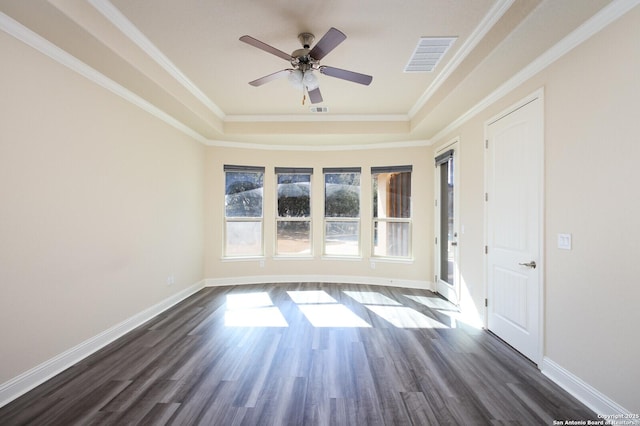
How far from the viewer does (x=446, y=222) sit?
4.41 meters

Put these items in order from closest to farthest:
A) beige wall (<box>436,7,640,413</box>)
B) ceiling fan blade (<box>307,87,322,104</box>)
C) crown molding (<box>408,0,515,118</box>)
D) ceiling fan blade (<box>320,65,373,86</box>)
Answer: beige wall (<box>436,7,640,413</box>)
crown molding (<box>408,0,515,118</box>)
ceiling fan blade (<box>320,65,373,86</box>)
ceiling fan blade (<box>307,87,322,104</box>)

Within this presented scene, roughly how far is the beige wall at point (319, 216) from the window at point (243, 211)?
4.8 inches

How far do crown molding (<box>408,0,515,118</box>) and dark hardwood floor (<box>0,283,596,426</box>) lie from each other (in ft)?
9.60

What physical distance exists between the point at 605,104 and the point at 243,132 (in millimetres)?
4229

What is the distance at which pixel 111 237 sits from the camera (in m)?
2.81

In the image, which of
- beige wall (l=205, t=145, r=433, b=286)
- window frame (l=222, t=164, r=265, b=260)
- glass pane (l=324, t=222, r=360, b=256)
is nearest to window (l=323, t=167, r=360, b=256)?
glass pane (l=324, t=222, r=360, b=256)

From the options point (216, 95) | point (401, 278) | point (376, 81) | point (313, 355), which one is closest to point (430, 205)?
point (401, 278)

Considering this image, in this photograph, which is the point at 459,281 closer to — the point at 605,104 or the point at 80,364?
the point at 605,104

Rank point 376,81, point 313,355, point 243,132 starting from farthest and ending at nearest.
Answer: point 243,132
point 376,81
point 313,355

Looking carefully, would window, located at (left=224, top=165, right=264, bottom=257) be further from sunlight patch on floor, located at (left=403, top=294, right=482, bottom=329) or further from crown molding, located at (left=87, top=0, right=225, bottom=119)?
sunlight patch on floor, located at (left=403, top=294, right=482, bottom=329)

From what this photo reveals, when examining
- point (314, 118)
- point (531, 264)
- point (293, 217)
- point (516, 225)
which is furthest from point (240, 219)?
point (531, 264)

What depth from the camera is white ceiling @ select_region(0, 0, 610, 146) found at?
1964mm

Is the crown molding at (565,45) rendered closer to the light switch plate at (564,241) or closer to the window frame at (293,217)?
the light switch plate at (564,241)

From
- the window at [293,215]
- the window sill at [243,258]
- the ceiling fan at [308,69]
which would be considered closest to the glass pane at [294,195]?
the window at [293,215]
